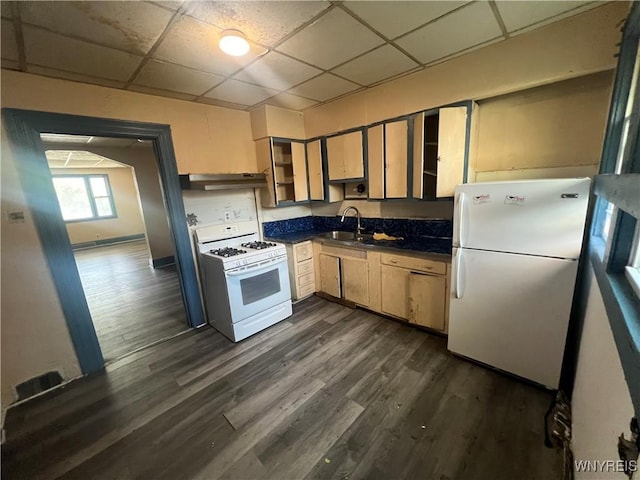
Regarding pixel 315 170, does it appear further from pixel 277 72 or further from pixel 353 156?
pixel 277 72

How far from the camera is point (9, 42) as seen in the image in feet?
5.05

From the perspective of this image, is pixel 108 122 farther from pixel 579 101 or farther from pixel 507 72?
pixel 579 101

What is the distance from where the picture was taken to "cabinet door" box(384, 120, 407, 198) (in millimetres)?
2605

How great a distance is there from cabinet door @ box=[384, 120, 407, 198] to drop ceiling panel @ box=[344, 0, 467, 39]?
37.9 inches

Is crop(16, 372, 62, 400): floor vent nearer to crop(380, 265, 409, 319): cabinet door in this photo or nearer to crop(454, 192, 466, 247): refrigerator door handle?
crop(380, 265, 409, 319): cabinet door

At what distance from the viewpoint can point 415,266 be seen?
248 centimetres

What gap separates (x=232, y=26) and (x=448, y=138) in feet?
6.20

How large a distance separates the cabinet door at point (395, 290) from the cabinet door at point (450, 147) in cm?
88

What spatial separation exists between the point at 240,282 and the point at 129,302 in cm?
238

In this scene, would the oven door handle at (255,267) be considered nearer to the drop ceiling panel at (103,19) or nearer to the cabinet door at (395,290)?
the cabinet door at (395,290)

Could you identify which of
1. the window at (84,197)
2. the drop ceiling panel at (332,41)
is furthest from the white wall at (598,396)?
the window at (84,197)

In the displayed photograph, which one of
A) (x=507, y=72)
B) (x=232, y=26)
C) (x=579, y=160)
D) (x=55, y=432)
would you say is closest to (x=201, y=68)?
(x=232, y=26)

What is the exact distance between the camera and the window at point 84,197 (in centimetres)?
754
